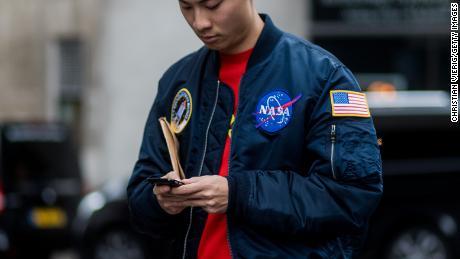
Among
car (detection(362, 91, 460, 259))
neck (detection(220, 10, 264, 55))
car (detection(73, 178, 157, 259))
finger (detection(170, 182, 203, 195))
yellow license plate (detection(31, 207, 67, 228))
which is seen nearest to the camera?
finger (detection(170, 182, 203, 195))

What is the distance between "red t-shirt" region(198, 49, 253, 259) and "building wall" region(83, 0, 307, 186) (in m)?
11.6

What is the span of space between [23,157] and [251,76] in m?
8.33

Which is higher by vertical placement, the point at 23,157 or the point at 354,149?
the point at 354,149

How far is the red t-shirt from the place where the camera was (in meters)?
2.75

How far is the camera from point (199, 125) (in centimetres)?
285

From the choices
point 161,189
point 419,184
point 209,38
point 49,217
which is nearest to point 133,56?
point 49,217

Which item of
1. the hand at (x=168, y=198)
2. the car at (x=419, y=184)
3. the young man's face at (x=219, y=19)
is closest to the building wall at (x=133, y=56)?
the car at (x=419, y=184)

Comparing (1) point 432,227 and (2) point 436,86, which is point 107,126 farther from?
(1) point 432,227

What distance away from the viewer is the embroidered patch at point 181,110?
9.43ft

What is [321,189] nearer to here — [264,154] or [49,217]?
[264,154]

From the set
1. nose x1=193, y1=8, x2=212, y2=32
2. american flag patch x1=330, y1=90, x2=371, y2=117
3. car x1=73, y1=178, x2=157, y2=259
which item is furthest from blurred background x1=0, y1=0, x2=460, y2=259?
nose x1=193, y1=8, x2=212, y2=32

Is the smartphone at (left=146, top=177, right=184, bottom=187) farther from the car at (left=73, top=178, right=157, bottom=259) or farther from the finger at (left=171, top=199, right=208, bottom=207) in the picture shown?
the car at (left=73, top=178, right=157, bottom=259)

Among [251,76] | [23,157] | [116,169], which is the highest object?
[251,76]

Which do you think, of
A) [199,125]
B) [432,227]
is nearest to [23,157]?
[432,227]
